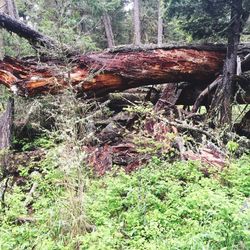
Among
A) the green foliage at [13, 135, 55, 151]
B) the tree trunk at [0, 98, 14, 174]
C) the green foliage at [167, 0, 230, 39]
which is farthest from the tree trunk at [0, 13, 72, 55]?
the green foliage at [167, 0, 230, 39]

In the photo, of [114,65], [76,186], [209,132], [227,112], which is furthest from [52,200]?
[227,112]

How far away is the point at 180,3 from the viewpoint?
23.7ft

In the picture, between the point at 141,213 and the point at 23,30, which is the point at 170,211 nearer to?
the point at 141,213

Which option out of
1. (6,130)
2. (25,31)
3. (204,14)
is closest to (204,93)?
(204,14)

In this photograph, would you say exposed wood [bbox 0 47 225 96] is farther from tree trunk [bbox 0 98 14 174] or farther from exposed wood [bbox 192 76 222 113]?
tree trunk [bbox 0 98 14 174]

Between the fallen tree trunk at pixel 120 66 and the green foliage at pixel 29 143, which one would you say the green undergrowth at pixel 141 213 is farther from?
the fallen tree trunk at pixel 120 66

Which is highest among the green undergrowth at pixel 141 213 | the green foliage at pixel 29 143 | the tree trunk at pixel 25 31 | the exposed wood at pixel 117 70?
the tree trunk at pixel 25 31

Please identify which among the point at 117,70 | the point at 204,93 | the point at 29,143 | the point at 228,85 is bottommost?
the point at 29,143

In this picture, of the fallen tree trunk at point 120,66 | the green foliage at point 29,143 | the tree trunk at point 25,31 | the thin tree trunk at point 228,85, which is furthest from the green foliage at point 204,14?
the green foliage at point 29,143

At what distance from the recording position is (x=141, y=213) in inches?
169

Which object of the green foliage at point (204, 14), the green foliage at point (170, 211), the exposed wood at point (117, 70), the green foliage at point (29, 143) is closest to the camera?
the green foliage at point (170, 211)

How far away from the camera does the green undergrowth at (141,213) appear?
11.4 feet

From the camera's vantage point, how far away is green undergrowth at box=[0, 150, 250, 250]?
137 inches

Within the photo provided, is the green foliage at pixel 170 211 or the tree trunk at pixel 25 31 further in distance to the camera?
the tree trunk at pixel 25 31
